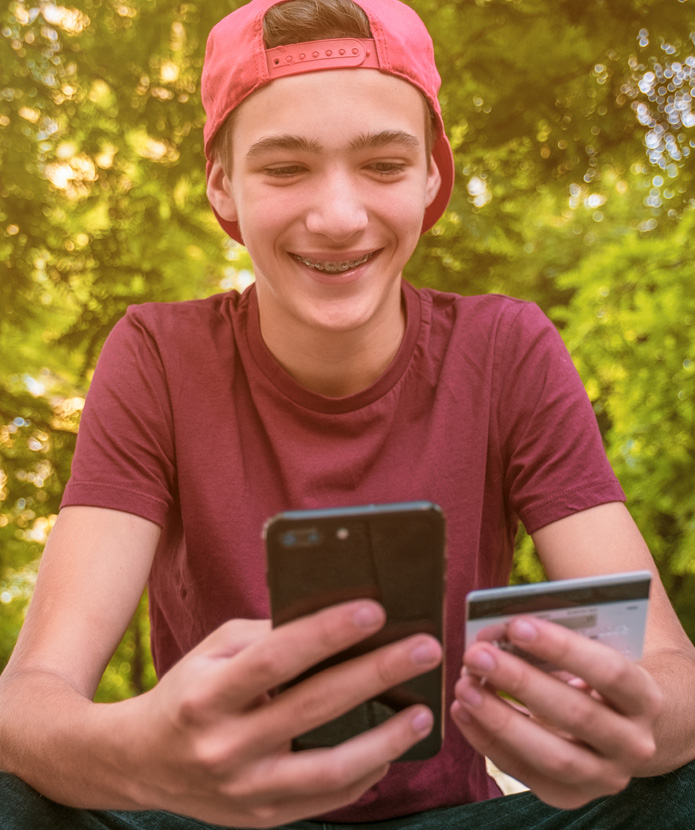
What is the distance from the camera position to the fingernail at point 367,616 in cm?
91

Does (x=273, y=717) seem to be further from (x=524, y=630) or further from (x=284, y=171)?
(x=284, y=171)

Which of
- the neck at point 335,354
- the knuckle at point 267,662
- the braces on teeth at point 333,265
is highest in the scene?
the braces on teeth at point 333,265

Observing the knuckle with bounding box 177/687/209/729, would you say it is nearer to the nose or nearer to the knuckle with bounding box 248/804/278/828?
the knuckle with bounding box 248/804/278/828

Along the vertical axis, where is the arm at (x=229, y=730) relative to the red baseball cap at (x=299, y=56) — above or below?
below

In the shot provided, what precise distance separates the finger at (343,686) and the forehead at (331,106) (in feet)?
3.37

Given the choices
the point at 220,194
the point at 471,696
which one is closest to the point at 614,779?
the point at 471,696

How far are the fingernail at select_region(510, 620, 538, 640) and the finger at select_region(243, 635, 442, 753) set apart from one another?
10 cm

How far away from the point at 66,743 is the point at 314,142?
3.77 ft

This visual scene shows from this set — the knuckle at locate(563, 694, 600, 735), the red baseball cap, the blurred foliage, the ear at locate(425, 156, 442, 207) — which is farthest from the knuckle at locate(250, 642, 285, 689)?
the blurred foliage

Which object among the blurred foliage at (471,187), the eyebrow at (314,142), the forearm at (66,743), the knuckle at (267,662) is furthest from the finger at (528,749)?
the blurred foliage at (471,187)

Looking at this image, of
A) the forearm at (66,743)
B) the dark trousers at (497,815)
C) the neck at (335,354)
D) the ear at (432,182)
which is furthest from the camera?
the ear at (432,182)

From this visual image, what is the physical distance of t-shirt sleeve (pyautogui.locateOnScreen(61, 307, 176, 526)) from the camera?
5.31 ft

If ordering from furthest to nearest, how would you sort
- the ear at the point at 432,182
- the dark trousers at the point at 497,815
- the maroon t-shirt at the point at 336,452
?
the ear at the point at 432,182
the maroon t-shirt at the point at 336,452
the dark trousers at the point at 497,815

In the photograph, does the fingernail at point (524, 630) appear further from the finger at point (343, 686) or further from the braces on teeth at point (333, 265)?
the braces on teeth at point (333, 265)
